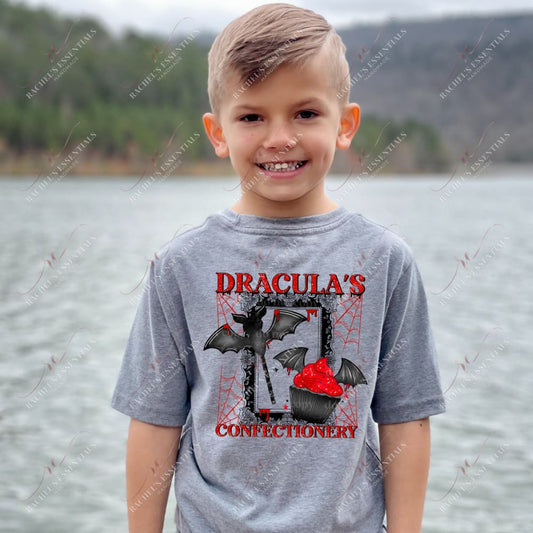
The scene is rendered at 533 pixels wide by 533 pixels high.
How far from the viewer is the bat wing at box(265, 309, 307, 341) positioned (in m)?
1.20

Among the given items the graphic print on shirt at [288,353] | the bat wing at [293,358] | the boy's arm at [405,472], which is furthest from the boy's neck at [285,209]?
the boy's arm at [405,472]

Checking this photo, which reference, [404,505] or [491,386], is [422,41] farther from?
[404,505]

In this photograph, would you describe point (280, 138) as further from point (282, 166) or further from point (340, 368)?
point (340, 368)

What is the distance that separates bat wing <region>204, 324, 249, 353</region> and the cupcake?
10 centimetres

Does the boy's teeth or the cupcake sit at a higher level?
the boy's teeth

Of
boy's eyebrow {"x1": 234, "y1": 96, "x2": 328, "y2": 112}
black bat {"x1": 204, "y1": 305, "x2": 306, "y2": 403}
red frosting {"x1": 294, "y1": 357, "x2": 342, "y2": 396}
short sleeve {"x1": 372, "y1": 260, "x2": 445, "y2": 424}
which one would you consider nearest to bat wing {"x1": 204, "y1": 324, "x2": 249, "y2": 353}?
black bat {"x1": 204, "y1": 305, "x2": 306, "y2": 403}

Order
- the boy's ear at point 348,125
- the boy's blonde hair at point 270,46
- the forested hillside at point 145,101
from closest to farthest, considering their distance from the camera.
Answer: the boy's blonde hair at point 270,46 < the boy's ear at point 348,125 < the forested hillside at point 145,101

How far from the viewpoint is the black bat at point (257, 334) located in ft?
3.94

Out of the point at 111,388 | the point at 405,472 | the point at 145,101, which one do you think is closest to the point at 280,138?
the point at 405,472

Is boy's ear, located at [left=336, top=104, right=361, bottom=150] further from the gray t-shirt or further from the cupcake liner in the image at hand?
the cupcake liner

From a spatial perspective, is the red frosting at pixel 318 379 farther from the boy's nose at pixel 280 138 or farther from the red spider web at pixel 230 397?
the boy's nose at pixel 280 138

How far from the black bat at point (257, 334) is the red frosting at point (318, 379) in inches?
2.1

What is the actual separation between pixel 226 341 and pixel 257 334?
50 mm

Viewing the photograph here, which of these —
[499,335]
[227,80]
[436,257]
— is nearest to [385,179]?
[436,257]
